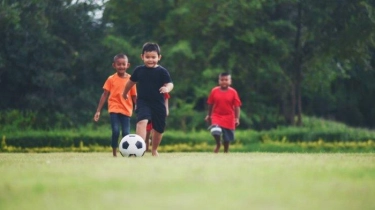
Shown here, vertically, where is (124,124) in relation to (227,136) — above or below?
above

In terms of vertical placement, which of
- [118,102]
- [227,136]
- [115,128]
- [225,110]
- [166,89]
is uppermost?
[166,89]

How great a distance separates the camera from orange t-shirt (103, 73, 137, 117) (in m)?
15.9

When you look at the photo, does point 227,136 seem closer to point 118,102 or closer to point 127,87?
point 118,102

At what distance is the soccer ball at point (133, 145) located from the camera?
13.9 metres

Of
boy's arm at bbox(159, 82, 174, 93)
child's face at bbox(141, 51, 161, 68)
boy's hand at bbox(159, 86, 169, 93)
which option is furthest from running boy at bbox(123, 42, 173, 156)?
boy's hand at bbox(159, 86, 169, 93)

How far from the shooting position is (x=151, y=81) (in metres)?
14.6

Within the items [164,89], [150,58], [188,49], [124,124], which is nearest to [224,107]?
[124,124]

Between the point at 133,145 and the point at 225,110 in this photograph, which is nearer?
the point at 133,145

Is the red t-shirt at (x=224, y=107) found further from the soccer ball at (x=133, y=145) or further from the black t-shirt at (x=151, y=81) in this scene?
the soccer ball at (x=133, y=145)

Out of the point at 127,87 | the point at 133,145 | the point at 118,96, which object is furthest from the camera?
the point at 118,96

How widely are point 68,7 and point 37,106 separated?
15.3 ft

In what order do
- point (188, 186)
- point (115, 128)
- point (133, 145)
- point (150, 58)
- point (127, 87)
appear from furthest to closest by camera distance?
1. point (115, 128)
2. point (127, 87)
3. point (150, 58)
4. point (133, 145)
5. point (188, 186)

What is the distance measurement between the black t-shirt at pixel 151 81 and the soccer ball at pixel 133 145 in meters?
0.88

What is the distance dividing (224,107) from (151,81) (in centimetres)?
454
